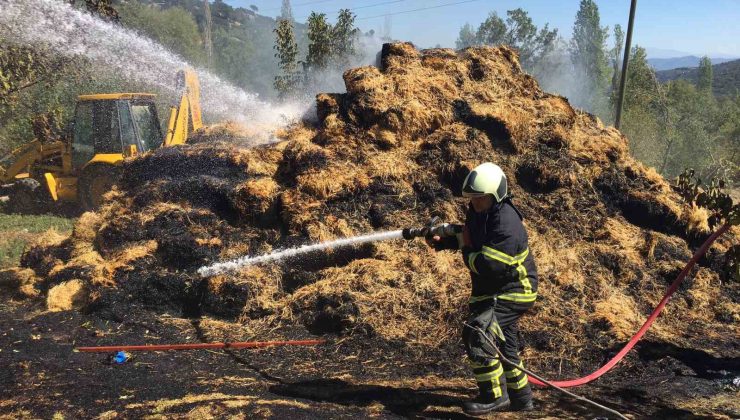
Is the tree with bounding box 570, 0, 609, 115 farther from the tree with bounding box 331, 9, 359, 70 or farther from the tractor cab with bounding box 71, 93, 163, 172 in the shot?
Result: the tractor cab with bounding box 71, 93, 163, 172

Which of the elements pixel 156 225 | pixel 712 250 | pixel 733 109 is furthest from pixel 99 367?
pixel 733 109

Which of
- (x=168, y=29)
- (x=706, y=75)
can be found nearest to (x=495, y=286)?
(x=168, y=29)

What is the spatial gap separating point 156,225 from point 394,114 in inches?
132

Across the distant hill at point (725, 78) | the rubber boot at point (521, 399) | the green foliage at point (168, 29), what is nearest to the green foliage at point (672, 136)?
the rubber boot at point (521, 399)

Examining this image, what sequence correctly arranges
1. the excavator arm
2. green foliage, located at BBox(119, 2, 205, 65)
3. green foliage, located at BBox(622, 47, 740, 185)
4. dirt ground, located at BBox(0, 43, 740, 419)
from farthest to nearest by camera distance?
green foliage, located at BBox(119, 2, 205, 65) → green foliage, located at BBox(622, 47, 740, 185) → the excavator arm → dirt ground, located at BBox(0, 43, 740, 419)

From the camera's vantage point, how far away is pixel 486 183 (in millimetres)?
3898

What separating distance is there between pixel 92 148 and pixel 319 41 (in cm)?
887

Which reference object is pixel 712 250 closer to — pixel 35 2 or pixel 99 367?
pixel 99 367

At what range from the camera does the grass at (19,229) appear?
8330 mm

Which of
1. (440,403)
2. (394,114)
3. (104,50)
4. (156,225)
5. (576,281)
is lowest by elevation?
(440,403)

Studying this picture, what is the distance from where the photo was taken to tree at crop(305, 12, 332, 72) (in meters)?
18.0

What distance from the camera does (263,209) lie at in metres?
6.82

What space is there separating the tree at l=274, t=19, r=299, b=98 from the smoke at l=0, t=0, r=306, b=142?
421cm

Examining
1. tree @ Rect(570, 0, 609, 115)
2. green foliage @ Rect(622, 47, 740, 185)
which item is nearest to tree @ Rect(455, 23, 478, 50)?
tree @ Rect(570, 0, 609, 115)
